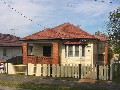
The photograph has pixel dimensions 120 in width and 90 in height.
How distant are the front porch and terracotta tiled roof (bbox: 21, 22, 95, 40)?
920 millimetres

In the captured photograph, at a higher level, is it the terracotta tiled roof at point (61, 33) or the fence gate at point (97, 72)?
the terracotta tiled roof at point (61, 33)

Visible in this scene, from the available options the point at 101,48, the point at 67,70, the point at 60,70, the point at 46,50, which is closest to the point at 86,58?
the point at 46,50

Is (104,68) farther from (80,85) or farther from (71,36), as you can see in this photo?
(71,36)

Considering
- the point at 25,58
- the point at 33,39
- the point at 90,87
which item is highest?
the point at 33,39

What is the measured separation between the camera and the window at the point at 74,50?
89.4 ft

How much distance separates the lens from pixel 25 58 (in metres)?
27.6

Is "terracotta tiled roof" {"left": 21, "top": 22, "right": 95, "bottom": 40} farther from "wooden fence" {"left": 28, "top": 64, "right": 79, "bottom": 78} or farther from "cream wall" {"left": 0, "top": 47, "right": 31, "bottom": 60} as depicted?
"cream wall" {"left": 0, "top": 47, "right": 31, "bottom": 60}

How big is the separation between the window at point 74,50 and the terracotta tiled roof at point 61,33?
123cm

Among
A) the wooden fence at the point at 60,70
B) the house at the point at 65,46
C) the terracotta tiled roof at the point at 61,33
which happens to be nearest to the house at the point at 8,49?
the terracotta tiled roof at the point at 61,33

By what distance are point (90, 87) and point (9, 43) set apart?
2737 centimetres

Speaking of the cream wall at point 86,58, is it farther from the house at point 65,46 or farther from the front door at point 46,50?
the front door at point 46,50

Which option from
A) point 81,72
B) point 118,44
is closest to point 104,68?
point 81,72

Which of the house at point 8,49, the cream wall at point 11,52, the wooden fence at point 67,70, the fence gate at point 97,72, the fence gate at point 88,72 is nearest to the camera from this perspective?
the fence gate at point 97,72

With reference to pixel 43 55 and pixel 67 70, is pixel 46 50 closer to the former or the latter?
pixel 43 55
